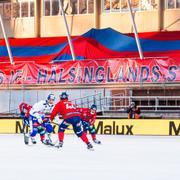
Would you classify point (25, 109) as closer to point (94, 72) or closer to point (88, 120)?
point (88, 120)

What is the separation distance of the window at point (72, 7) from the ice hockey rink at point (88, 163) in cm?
2189

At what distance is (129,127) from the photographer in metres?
24.8

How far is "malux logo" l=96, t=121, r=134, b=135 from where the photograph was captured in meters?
24.8

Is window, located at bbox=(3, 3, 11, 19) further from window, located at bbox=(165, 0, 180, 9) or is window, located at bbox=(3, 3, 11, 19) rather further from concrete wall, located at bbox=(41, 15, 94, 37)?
window, located at bbox=(165, 0, 180, 9)

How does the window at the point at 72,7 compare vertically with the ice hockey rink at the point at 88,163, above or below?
above

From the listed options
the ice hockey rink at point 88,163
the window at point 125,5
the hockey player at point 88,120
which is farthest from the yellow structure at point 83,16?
the ice hockey rink at point 88,163

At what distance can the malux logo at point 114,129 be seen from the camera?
24.8 meters

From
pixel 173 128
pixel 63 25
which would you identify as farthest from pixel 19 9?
pixel 173 128

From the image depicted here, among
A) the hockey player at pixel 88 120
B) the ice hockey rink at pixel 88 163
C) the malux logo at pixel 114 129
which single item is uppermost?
the hockey player at pixel 88 120

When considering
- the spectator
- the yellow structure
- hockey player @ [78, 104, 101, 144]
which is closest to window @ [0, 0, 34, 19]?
the yellow structure

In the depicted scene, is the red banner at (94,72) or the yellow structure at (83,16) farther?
the yellow structure at (83,16)

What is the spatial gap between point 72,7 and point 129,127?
49.0 ft

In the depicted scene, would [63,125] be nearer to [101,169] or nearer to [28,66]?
[101,169]

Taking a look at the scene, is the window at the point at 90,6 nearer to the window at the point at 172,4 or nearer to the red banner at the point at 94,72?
the window at the point at 172,4
